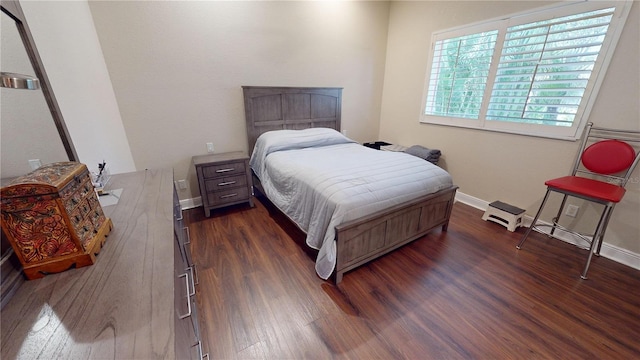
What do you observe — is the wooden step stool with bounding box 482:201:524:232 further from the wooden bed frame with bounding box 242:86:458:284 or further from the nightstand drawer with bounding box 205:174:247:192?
the nightstand drawer with bounding box 205:174:247:192

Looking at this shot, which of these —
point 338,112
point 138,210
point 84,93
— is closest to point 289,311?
point 138,210

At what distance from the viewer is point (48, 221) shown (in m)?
0.76

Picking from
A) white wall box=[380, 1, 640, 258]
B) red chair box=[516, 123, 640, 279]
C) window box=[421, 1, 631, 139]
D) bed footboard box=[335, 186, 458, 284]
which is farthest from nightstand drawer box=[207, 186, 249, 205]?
red chair box=[516, 123, 640, 279]

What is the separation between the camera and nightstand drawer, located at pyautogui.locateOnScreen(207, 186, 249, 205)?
8.70 ft

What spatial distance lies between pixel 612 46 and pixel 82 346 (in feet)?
11.4

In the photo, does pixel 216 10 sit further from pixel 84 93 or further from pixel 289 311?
pixel 289 311

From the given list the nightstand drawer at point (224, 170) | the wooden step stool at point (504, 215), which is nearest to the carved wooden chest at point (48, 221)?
the nightstand drawer at point (224, 170)

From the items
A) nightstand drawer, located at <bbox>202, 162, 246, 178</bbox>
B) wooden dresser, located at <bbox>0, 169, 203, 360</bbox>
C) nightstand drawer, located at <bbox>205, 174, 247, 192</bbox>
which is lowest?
nightstand drawer, located at <bbox>205, 174, 247, 192</bbox>

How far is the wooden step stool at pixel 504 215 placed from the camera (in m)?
2.45

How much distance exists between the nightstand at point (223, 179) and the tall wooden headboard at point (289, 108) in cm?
43

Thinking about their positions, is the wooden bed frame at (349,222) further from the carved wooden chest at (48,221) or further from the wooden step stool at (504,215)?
the carved wooden chest at (48,221)

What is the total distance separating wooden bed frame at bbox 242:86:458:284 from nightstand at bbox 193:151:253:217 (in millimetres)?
323

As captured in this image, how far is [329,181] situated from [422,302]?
42.0 inches

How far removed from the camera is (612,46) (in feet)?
6.11
